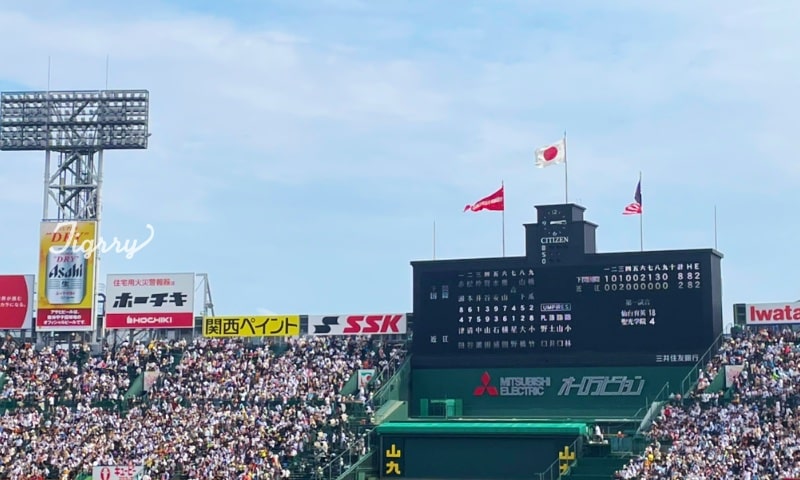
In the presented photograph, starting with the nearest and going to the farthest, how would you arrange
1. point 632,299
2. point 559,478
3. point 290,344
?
point 559,478 < point 632,299 < point 290,344

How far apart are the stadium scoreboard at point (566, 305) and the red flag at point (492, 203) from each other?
2.62 m

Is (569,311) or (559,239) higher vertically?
(559,239)

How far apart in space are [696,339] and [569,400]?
5.71 meters

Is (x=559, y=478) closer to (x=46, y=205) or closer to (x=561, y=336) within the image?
(x=561, y=336)

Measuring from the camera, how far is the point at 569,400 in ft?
186

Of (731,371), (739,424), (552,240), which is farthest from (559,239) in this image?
(739,424)

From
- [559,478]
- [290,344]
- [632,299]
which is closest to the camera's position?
[559,478]

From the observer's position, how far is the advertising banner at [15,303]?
66.4m

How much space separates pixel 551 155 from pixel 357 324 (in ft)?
39.9

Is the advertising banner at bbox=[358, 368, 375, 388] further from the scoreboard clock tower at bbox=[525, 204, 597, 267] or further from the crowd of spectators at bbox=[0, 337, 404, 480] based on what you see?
the scoreboard clock tower at bbox=[525, 204, 597, 267]

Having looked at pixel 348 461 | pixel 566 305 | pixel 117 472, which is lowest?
pixel 117 472

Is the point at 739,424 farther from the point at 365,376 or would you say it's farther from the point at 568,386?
the point at 365,376

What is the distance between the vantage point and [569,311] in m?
56.2

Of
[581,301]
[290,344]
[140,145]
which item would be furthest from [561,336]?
[140,145]
